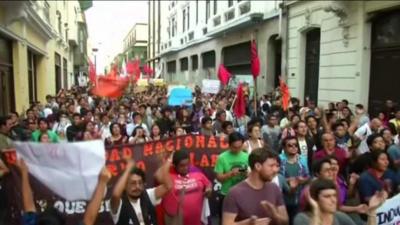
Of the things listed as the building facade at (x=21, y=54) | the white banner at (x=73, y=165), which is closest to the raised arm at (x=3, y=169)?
the white banner at (x=73, y=165)

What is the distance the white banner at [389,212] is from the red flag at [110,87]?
302 inches

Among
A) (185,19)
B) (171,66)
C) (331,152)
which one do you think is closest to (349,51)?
(331,152)

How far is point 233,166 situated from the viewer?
19.1 ft

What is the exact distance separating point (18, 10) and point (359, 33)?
30.2 ft

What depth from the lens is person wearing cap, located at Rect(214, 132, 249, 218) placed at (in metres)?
5.71

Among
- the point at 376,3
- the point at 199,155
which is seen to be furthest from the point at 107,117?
the point at 376,3

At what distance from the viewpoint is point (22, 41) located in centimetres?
1593

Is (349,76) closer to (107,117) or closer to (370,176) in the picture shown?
(107,117)

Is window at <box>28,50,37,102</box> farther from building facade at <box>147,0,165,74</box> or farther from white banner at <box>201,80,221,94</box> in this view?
building facade at <box>147,0,165,74</box>

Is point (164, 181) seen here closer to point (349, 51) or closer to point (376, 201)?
point (376, 201)

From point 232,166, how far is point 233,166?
0.04 feet

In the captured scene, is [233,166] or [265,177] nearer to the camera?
[265,177]

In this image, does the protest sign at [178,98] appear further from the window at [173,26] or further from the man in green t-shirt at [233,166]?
the window at [173,26]

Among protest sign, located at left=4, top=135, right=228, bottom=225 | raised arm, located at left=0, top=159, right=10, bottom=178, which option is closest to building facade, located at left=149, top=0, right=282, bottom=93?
protest sign, located at left=4, top=135, right=228, bottom=225
